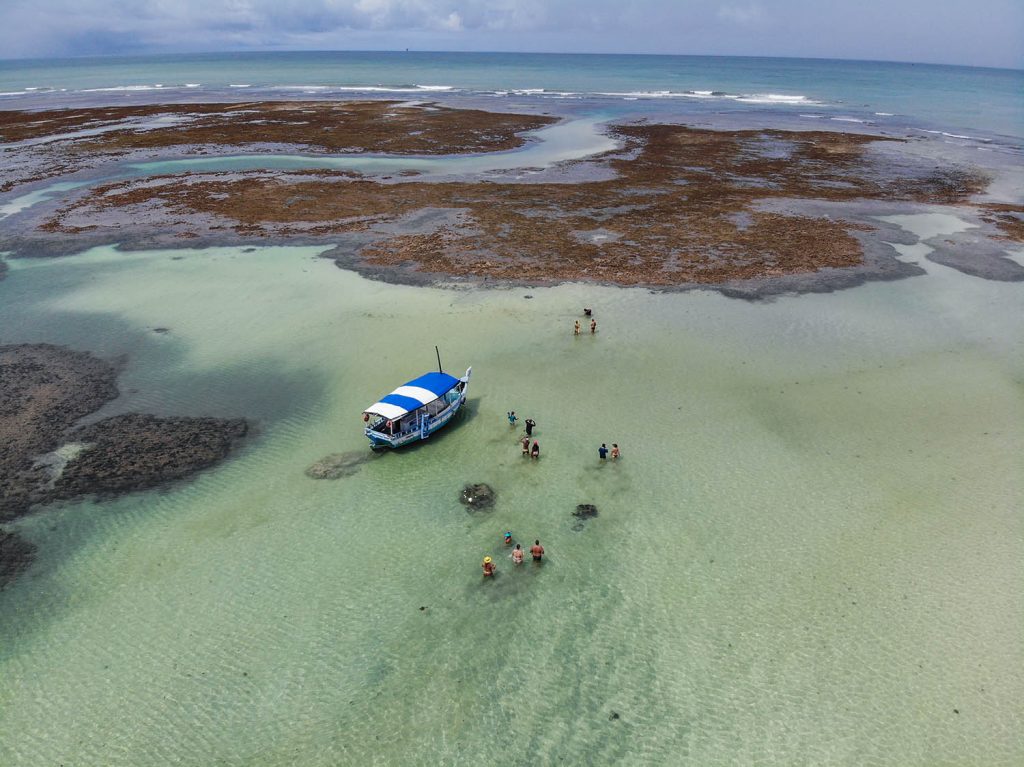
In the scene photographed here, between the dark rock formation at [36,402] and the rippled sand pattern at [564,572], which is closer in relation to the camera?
the rippled sand pattern at [564,572]

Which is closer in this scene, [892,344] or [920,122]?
[892,344]

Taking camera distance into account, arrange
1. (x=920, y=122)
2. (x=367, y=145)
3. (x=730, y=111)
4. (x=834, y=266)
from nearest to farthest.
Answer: (x=834, y=266) → (x=367, y=145) → (x=920, y=122) → (x=730, y=111)

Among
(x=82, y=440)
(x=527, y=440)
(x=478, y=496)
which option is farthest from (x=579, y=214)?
(x=82, y=440)

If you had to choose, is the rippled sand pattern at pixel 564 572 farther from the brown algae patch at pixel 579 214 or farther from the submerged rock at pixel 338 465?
the brown algae patch at pixel 579 214

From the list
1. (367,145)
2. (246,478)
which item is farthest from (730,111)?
(246,478)

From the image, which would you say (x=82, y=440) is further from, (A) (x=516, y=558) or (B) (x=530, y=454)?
(A) (x=516, y=558)

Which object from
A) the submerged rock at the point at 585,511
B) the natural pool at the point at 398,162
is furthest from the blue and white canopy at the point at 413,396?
the natural pool at the point at 398,162

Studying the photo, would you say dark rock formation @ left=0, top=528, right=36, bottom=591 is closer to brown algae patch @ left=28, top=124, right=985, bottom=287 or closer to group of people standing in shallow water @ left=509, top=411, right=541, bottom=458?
group of people standing in shallow water @ left=509, top=411, right=541, bottom=458

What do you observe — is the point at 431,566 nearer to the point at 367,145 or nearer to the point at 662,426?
the point at 662,426
